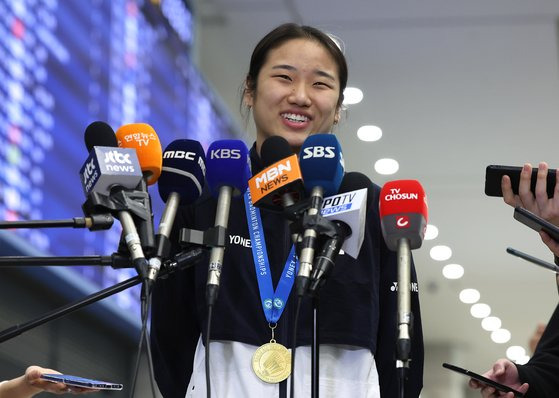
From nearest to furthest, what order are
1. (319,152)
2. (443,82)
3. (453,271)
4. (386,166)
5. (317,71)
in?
(319,152) < (317,71) < (443,82) < (386,166) < (453,271)

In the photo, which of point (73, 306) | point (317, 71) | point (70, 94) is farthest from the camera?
point (70, 94)

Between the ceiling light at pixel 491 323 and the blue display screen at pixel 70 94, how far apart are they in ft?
21.1

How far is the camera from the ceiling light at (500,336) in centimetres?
1105

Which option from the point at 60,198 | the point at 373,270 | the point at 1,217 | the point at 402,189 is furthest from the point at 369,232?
the point at 60,198

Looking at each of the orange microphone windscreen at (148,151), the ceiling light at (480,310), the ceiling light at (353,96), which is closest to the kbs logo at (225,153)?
the orange microphone windscreen at (148,151)

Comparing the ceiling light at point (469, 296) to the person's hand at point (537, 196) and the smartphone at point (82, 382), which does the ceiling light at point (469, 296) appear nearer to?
the person's hand at point (537, 196)

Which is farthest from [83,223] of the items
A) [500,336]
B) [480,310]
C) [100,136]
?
[500,336]

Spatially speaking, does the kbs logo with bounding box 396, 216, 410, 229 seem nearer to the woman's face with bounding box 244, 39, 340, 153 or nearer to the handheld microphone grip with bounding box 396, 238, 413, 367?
the handheld microphone grip with bounding box 396, 238, 413, 367

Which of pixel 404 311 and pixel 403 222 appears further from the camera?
pixel 403 222

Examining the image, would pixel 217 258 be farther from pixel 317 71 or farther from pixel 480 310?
pixel 480 310

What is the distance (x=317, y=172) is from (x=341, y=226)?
10 centimetres

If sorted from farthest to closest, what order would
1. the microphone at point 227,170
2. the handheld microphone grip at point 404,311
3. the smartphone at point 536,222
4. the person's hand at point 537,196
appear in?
the person's hand at point 537,196, the microphone at point 227,170, the smartphone at point 536,222, the handheld microphone grip at point 404,311

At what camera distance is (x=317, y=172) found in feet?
Result: 5.91

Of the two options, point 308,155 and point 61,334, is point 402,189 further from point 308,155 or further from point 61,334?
point 61,334
